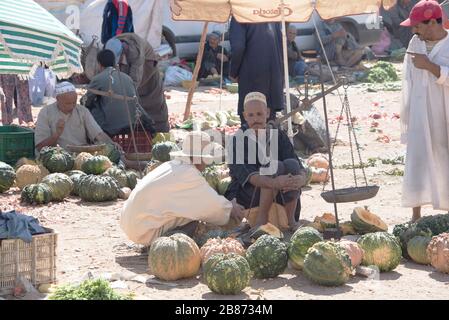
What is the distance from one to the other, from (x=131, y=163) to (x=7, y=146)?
4.89 feet

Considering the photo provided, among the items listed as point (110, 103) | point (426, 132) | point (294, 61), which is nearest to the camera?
point (426, 132)

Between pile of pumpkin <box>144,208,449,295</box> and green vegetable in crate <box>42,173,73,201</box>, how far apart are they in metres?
3.09

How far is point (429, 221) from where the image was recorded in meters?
7.51

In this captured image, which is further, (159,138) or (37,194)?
(159,138)

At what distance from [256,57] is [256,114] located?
3.33m

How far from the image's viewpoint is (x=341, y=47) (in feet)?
75.6

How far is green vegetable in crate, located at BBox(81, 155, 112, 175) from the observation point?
34.2ft

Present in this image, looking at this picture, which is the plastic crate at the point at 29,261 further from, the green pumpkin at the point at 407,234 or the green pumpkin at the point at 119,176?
the green pumpkin at the point at 119,176

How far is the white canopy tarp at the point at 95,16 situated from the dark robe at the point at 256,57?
868 centimetres

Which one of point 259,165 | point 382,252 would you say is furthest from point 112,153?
point 382,252

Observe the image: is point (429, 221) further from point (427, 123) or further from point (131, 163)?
point (131, 163)

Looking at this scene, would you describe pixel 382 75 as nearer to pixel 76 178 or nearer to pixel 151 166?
pixel 151 166

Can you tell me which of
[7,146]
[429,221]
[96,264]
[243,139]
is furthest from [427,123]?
[7,146]

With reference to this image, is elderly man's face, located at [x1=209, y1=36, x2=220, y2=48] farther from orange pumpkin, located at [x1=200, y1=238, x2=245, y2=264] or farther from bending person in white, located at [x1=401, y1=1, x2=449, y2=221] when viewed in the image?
orange pumpkin, located at [x1=200, y1=238, x2=245, y2=264]
